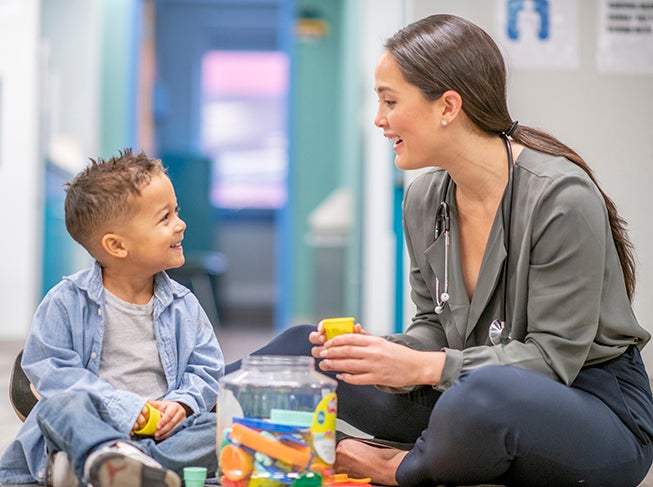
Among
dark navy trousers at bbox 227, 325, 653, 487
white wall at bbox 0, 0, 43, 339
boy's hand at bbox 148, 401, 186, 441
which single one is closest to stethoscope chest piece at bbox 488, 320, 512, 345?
dark navy trousers at bbox 227, 325, 653, 487

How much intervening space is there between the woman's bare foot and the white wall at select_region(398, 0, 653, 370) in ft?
4.57

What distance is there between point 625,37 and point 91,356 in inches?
77.3

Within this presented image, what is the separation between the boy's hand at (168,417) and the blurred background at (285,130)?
5.00ft

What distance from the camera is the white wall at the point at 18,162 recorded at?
4863 millimetres

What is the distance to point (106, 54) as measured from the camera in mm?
6309

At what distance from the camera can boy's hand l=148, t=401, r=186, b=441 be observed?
1.53 m

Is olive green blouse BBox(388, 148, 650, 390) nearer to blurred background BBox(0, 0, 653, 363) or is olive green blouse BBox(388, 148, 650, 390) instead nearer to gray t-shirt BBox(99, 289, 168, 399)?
gray t-shirt BBox(99, 289, 168, 399)

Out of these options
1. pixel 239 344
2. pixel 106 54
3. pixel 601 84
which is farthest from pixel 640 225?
pixel 106 54

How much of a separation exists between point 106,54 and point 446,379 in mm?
5335

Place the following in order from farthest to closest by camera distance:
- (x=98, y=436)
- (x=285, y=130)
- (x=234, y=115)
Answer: (x=234, y=115) < (x=285, y=130) < (x=98, y=436)

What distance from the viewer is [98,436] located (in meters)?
1.39

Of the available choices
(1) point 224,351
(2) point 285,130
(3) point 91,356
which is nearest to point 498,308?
(3) point 91,356

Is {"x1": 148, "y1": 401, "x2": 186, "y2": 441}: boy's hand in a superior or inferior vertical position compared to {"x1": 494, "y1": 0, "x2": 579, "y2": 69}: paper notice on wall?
inferior

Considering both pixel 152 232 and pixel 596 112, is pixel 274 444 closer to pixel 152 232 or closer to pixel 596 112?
pixel 152 232
